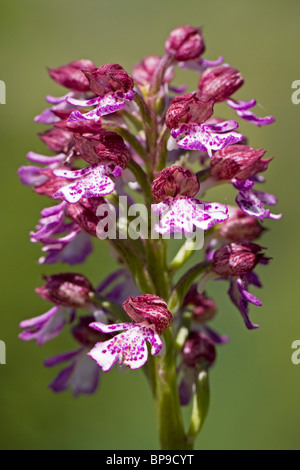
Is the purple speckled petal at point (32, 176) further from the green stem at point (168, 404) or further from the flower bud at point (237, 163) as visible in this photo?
the green stem at point (168, 404)

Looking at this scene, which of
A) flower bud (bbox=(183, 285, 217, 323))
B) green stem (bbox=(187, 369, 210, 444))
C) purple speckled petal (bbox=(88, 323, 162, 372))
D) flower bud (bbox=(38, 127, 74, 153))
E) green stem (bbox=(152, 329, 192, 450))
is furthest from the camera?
flower bud (bbox=(183, 285, 217, 323))

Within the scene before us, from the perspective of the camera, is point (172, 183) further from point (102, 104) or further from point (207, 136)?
point (102, 104)

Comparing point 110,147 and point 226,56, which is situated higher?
point 226,56

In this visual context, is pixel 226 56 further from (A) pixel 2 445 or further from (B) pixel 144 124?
(B) pixel 144 124

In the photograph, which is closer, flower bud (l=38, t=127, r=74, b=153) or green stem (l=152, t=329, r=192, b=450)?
green stem (l=152, t=329, r=192, b=450)

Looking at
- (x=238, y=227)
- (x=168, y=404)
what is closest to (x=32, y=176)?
(x=238, y=227)

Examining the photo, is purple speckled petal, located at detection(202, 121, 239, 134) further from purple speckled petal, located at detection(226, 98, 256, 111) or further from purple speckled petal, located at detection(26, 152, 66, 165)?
purple speckled petal, located at detection(26, 152, 66, 165)

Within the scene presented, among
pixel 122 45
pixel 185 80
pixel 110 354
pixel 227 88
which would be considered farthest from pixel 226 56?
pixel 110 354

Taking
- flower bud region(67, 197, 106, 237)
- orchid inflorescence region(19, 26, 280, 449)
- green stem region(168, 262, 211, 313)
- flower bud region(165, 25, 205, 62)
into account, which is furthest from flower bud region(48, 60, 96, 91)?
green stem region(168, 262, 211, 313)
